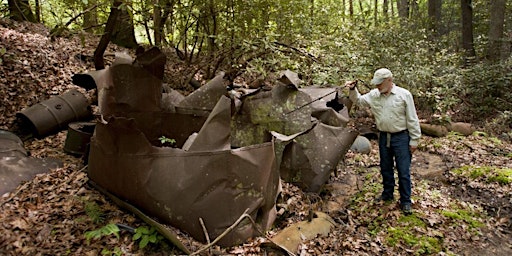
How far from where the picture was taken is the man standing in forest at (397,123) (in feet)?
15.7

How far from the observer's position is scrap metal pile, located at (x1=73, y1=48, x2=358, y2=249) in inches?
146

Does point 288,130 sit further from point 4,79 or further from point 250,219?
point 4,79

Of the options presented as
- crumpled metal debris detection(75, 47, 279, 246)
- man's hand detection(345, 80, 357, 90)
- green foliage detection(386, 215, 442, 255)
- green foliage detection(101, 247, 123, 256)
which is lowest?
green foliage detection(386, 215, 442, 255)

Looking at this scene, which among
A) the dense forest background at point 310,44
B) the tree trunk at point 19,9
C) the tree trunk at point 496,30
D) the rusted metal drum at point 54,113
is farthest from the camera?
the tree trunk at point 496,30

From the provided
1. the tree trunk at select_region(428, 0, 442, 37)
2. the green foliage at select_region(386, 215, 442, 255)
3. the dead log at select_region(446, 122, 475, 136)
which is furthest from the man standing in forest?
the tree trunk at select_region(428, 0, 442, 37)

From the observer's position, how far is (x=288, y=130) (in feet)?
19.0

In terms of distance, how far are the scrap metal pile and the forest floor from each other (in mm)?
273

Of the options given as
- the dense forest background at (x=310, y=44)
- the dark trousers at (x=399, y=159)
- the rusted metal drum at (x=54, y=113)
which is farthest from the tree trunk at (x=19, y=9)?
the dark trousers at (x=399, y=159)

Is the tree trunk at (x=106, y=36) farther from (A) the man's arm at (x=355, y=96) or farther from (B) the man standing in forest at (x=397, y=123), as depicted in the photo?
(B) the man standing in forest at (x=397, y=123)

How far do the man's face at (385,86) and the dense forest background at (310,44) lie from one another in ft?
9.70

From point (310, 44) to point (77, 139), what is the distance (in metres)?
5.35

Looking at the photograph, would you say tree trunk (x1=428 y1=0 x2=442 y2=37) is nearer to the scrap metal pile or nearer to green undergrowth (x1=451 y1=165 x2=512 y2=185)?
green undergrowth (x1=451 y1=165 x2=512 y2=185)

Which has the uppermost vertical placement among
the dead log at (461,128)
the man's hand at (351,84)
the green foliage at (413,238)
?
the man's hand at (351,84)

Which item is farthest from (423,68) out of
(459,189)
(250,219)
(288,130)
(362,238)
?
(250,219)
